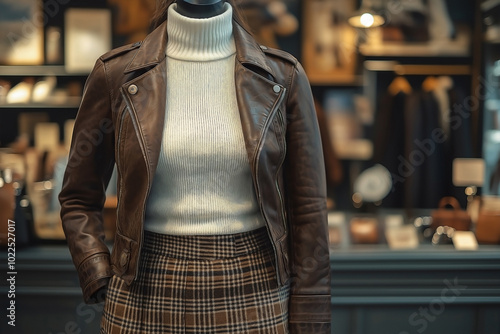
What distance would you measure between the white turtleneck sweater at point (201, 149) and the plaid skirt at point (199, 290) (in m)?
0.04

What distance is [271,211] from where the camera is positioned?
53.6 inches

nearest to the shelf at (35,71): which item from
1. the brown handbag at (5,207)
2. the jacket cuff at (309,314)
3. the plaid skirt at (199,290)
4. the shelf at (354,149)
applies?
the brown handbag at (5,207)

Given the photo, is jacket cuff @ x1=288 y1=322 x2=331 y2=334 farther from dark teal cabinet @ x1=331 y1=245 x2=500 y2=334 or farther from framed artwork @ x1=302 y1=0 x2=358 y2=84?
framed artwork @ x1=302 y1=0 x2=358 y2=84

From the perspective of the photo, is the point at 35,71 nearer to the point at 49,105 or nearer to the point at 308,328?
the point at 49,105

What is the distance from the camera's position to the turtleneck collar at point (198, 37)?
138 centimetres

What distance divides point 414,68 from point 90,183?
2.65 m

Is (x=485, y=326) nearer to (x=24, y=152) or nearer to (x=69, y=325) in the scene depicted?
(x=69, y=325)

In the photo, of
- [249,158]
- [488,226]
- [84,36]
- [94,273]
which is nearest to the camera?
[249,158]

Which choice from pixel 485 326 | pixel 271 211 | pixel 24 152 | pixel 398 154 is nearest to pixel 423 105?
pixel 398 154

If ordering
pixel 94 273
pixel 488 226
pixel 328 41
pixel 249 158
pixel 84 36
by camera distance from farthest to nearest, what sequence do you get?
1. pixel 328 41
2. pixel 84 36
3. pixel 488 226
4. pixel 94 273
5. pixel 249 158

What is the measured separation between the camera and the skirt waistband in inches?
52.2

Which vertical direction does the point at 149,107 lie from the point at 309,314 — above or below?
above

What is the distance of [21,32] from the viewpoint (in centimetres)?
322

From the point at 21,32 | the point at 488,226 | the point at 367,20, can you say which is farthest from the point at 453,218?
the point at 21,32
